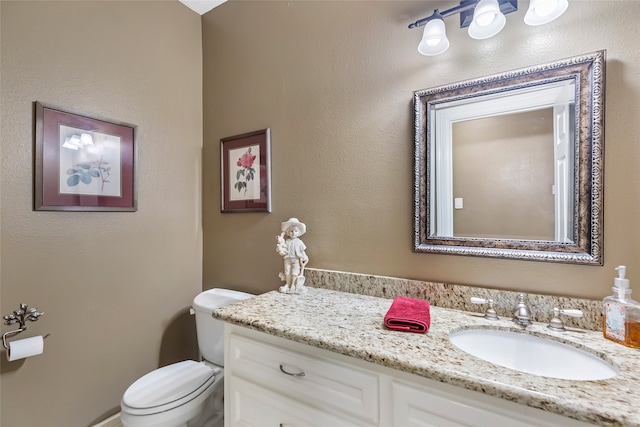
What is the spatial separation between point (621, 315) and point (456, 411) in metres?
0.61

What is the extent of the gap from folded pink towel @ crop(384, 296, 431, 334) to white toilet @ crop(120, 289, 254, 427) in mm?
974

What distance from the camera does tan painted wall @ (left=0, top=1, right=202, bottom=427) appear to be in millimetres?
1244

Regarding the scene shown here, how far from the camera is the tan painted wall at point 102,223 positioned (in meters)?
1.24

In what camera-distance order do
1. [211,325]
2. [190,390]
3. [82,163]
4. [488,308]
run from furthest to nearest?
[211,325] < [82,163] < [190,390] < [488,308]

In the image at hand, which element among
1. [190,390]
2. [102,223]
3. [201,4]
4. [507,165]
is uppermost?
[201,4]

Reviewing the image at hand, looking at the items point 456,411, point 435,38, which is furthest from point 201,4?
point 456,411

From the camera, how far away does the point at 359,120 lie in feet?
4.58

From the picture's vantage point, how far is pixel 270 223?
1.70m

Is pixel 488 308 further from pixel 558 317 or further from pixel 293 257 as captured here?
pixel 293 257

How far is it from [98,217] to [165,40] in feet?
3.89

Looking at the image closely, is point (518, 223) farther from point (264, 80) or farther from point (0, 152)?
point (0, 152)

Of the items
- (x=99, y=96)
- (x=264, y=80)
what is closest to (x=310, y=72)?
(x=264, y=80)

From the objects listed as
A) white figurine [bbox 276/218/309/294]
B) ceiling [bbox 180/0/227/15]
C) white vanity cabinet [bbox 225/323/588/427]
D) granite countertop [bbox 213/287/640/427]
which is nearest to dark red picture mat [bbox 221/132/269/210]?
white figurine [bbox 276/218/309/294]

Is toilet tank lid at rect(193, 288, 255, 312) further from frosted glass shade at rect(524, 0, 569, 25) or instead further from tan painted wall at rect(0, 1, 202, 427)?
frosted glass shade at rect(524, 0, 569, 25)
